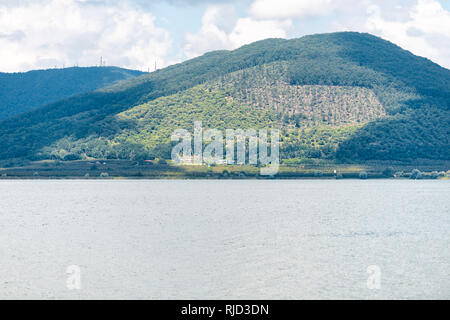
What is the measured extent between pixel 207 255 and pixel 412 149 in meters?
134

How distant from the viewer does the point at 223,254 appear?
40500 mm

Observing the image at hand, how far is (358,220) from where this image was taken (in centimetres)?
6581

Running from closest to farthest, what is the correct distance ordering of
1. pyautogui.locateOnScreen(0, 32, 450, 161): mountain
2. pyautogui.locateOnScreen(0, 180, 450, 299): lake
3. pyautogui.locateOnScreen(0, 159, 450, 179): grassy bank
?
pyautogui.locateOnScreen(0, 180, 450, 299): lake → pyautogui.locateOnScreen(0, 159, 450, 179): grassy bank → pyautogui.locateOnScreen(0, 32, 450, 161): mountain

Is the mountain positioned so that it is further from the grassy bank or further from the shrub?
the shrub

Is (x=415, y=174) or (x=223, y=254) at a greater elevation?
(x=415, y=174)

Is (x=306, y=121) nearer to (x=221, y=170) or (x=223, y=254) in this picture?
(x=221, y=170)

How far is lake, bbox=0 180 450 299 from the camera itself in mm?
31156

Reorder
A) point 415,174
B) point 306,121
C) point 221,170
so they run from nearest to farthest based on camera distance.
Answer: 1. point 221,170
2. point 415,174
3. point 306,121

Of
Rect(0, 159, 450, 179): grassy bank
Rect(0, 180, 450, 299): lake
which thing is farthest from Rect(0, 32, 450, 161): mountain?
Rect(0, 180, 450, 299): lake

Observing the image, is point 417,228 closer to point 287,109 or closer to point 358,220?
point 358,220

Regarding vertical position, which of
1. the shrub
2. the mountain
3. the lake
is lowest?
the lake

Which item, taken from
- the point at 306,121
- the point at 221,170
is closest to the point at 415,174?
the point at 306,121
